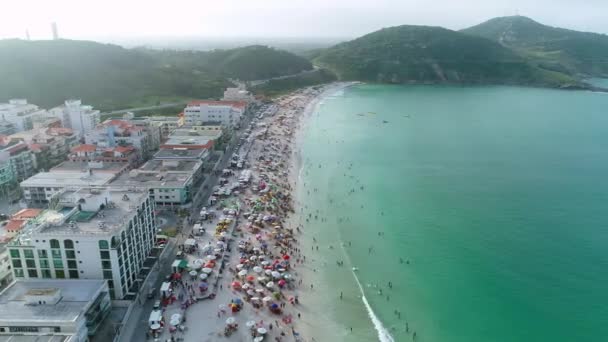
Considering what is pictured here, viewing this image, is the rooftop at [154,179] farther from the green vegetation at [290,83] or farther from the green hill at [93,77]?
the green vegetation at [290,83]

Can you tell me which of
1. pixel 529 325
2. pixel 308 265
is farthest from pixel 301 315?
pixel 529 325

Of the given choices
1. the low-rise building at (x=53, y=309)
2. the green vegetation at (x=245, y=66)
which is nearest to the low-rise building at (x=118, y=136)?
the low-rise building at (x=53, y=309)

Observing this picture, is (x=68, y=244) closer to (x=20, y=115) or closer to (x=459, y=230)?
(x=459, y=230)

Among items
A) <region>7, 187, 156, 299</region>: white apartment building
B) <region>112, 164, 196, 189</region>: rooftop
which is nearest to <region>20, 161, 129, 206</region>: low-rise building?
<region>112, 164, 196, 189</region>: rooftop

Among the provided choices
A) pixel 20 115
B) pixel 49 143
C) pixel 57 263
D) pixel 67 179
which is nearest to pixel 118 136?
pixel 49 143

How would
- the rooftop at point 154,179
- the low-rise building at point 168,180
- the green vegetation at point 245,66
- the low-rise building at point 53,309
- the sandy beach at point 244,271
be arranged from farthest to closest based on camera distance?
1. the green vegetation at point 245,66
2. the rooftop at point 154,179
3. the low-rise building at point 168,180
4. the sandy beach at point 244,271
5. the low-rise building at point 53,309

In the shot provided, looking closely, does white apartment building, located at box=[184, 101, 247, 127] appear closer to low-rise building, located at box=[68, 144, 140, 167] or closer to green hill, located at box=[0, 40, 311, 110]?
low-rise building, located at box=[68, 144, 140, 167]

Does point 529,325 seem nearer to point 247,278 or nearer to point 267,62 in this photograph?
point 247,278
